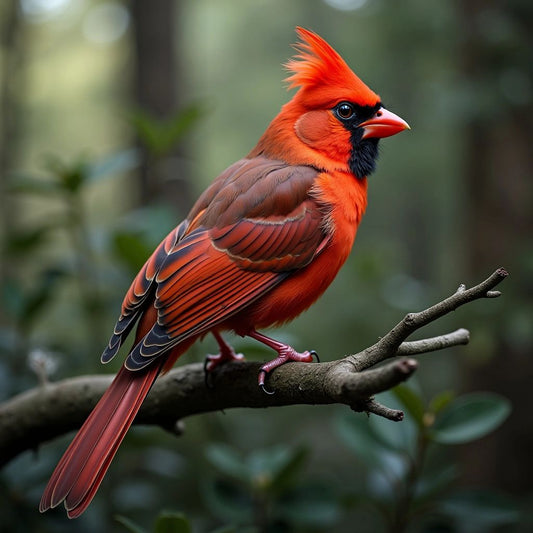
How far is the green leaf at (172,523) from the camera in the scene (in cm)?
213

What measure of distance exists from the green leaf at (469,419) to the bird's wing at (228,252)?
34.4 inches

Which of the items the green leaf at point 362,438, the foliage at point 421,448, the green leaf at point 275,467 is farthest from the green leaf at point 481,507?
the green leaf at point 275,467

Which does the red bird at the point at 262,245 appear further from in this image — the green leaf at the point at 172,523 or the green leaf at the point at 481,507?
the green leaf at the point at 481,507

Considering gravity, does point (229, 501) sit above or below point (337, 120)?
below

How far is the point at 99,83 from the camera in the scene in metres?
19.2

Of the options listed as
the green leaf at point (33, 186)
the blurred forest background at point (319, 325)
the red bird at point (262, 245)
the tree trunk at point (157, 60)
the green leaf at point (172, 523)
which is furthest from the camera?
the tree trunk at point (157, 60)

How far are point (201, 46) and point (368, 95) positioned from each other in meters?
19.1

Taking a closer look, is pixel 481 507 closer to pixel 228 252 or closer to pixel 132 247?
pixel 228 252

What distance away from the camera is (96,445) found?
7.52ft

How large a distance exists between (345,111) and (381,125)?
0.19 metres

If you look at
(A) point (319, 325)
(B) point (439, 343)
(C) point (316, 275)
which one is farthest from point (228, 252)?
(A) point (319, 325)

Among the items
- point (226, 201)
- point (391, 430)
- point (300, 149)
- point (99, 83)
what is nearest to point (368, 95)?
point (300, 149)

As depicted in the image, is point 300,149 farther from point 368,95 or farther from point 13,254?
point 13,254

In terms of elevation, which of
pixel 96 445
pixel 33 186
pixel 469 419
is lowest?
pixel 469 419
